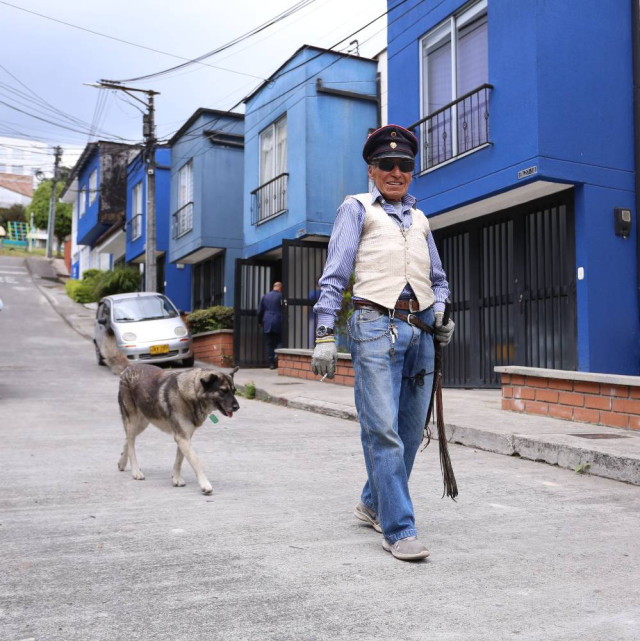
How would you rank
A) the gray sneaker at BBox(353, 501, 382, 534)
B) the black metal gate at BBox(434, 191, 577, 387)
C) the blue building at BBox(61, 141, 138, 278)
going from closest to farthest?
the gray sneaker at BBox(353, 501, 382, 534) < the black metal gate at BBox(434, 191, 577, 387) < the blue building at BBox(61, 141, 138, 278)

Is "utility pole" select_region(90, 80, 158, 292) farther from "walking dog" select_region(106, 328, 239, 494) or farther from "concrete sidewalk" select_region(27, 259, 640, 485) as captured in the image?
"walking dog" select_region(106, 328, 239, 494)

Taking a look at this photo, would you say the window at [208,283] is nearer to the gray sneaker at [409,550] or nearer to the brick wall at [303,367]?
the brick wall at [303,367]

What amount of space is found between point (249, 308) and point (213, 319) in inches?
50.2

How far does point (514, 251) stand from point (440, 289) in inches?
287

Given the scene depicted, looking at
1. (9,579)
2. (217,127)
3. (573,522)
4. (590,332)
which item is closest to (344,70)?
(217,127)

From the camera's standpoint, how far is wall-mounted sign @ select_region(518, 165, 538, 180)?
934cm

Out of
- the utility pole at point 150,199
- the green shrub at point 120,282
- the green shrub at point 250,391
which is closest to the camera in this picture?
the green shrub at point 250,391

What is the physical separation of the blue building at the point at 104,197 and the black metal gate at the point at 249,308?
15.7 meters

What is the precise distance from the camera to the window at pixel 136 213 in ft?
93.8

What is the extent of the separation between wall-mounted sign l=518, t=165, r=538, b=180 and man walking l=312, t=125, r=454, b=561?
577 cm

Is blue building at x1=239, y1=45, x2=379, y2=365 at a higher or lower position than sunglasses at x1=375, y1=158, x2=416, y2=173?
higher

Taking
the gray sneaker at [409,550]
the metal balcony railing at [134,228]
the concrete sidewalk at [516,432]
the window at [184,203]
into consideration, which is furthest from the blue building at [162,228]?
the gray sneaker at [409,550]

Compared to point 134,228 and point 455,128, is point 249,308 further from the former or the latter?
point 134,228

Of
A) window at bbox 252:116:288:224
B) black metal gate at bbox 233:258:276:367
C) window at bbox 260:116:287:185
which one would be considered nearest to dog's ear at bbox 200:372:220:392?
window at bbox 252:116:288:224
